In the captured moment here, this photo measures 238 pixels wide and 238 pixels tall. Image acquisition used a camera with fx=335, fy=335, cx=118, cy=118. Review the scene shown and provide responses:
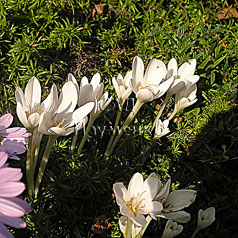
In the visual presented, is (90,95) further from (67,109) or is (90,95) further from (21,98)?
(21,98)

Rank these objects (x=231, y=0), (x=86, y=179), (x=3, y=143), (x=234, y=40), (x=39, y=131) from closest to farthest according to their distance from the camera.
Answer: (x=3, y=143)
(x=39, y=131)
(x=86, y=179)
(x=234, y=40)
(x=231, y=0)

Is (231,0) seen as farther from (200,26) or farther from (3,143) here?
(3,143)

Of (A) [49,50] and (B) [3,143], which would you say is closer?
(B) [3,143]

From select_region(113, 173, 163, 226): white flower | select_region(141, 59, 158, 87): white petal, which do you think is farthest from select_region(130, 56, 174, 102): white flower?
select_region(113, 173, 163, 226): white flower

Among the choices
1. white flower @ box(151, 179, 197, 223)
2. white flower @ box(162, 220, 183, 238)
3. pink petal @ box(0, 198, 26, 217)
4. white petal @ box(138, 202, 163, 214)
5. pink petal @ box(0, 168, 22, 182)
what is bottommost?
white flower @ box(162, 220, 183, 238)

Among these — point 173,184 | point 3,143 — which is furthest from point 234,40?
point 3,143

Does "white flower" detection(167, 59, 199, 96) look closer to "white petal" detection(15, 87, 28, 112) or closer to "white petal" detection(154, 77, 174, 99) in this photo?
"white petal" detection(154, 77, 174, 99)

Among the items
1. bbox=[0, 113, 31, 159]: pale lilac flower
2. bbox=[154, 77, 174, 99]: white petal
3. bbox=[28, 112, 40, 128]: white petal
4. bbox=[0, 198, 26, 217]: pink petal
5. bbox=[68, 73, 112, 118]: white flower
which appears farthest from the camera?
bbox=[154, 77, 174, 99]: white petal
